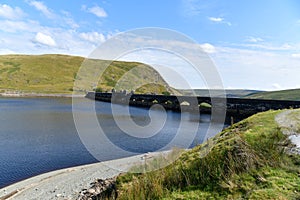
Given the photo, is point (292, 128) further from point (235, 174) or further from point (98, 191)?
point (98, 191)

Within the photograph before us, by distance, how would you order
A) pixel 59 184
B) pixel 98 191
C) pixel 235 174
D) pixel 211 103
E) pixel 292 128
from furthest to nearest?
pixel 211 103
pixel 59 184
pixel 98 191
pixel 292 128
pixel 235 174

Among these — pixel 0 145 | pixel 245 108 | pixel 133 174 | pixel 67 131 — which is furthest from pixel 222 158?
pixel 245 108

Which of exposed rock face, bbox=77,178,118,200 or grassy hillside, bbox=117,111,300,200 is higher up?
grassy hillside, bbox=117,111,300,200

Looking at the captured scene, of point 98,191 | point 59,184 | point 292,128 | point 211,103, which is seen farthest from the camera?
point 211,103

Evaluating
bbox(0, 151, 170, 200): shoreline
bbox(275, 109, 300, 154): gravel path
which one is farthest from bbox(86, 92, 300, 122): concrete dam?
bbox(0, 151, 170, 200): shoreline

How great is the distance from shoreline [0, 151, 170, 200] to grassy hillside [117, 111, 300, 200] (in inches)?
162

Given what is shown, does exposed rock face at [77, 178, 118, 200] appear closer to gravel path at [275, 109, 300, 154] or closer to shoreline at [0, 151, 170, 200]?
shoreline at [0, 151, 170, 200]

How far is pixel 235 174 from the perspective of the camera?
8.23 m

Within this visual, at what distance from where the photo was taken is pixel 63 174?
18.0 meters

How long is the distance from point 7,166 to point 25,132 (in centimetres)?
1571

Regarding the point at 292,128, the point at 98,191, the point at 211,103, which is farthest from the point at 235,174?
the point at 211,103

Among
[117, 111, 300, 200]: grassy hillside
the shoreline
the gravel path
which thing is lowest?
the shoreline

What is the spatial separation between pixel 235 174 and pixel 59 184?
451 inches

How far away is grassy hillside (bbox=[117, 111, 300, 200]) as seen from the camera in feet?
24.1
